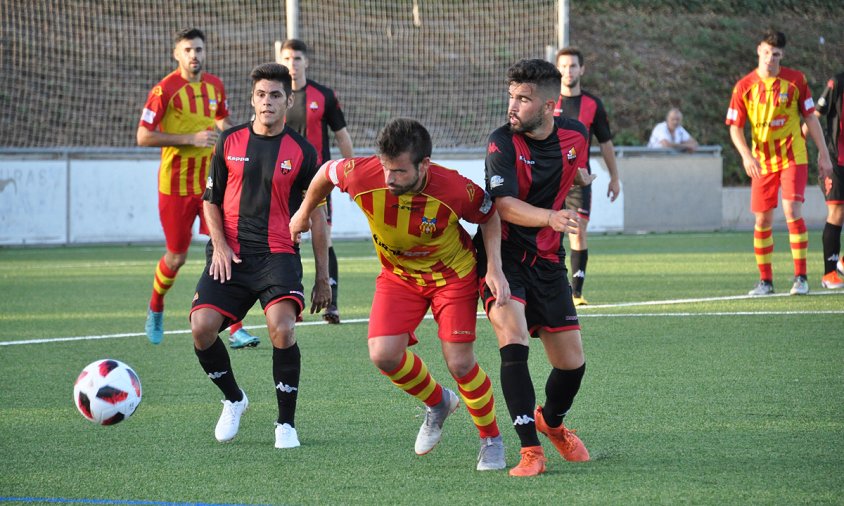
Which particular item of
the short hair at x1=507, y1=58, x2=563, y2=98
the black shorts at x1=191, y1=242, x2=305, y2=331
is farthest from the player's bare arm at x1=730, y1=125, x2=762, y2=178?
the black shorts at x1=191, y1=242, x2=305, y2=331

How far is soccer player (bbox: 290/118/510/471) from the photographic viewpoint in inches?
182

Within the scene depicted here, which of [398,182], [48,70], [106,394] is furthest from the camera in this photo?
[48,70]

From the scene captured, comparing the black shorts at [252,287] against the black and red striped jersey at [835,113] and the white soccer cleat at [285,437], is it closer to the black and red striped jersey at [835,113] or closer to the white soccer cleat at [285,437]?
the white soccer cleat at [285,437]

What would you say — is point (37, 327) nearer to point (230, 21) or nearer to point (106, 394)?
point (106, 394)

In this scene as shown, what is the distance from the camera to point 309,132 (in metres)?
9.02

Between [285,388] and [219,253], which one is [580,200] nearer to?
[219,253]

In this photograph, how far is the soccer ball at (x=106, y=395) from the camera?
4.93 metres

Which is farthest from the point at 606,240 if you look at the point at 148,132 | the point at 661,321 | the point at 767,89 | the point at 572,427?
the point at 572,427

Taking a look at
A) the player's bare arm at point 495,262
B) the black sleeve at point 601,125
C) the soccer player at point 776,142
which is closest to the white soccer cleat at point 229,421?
the player's bare arm at point 495,262

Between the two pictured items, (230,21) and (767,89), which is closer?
(767,89)

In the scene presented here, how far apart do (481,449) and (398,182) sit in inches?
45.4

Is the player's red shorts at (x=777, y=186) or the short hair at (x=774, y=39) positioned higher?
the short hair at (x=774, y=39)

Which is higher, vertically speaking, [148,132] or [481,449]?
[148,132]

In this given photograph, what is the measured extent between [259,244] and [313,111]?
3542 mm
